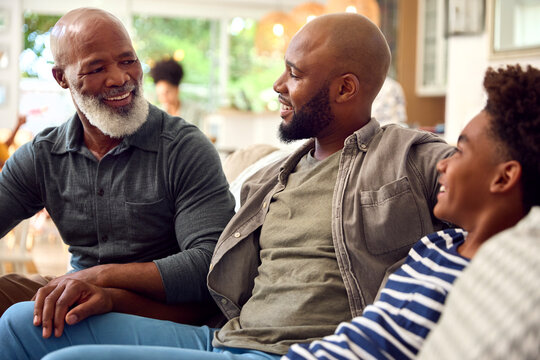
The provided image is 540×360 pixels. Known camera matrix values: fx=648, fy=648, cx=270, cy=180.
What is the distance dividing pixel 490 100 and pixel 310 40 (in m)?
0.56

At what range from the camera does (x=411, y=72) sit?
7.93 metres

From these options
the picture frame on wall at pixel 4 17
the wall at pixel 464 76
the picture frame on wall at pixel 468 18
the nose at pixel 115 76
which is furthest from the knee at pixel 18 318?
the picture frame on wall at pixel 4 17

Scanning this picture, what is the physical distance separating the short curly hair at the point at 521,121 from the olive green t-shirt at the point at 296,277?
0.44 meters

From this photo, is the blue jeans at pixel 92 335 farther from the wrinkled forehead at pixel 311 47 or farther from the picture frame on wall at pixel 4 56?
the picture frame on wall at pixel 4 56

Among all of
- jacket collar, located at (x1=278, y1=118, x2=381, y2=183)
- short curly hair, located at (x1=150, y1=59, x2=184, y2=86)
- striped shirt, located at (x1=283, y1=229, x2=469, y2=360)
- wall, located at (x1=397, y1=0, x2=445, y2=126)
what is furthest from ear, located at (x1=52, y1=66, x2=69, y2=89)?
wall, located at (x1=397, y1=0, x2=445, y2=126)

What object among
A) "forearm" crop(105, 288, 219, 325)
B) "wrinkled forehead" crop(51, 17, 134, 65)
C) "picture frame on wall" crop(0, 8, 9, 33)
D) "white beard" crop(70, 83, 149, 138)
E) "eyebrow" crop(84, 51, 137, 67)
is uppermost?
"picture frame on wall" crop(0, 8, 9, 33)

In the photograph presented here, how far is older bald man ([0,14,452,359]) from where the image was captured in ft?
4.20

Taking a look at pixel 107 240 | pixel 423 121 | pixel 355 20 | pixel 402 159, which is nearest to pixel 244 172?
pixel 107 240

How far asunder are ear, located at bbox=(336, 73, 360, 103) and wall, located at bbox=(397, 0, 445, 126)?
6.52 m

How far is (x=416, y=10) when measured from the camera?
26.2 ft

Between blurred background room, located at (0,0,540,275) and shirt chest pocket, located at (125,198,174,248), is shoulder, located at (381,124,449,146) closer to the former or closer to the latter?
shirt chest pocket, located at (125,198,174,248)

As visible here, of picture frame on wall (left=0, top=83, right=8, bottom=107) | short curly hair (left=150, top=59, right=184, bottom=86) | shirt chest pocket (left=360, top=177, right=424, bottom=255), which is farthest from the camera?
picture frame on wall (left=0, top=83, right=8, bottom=107)

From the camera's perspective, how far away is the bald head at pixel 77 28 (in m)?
1.67

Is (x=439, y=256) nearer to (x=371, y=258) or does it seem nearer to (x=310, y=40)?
(x=371, y=258)
